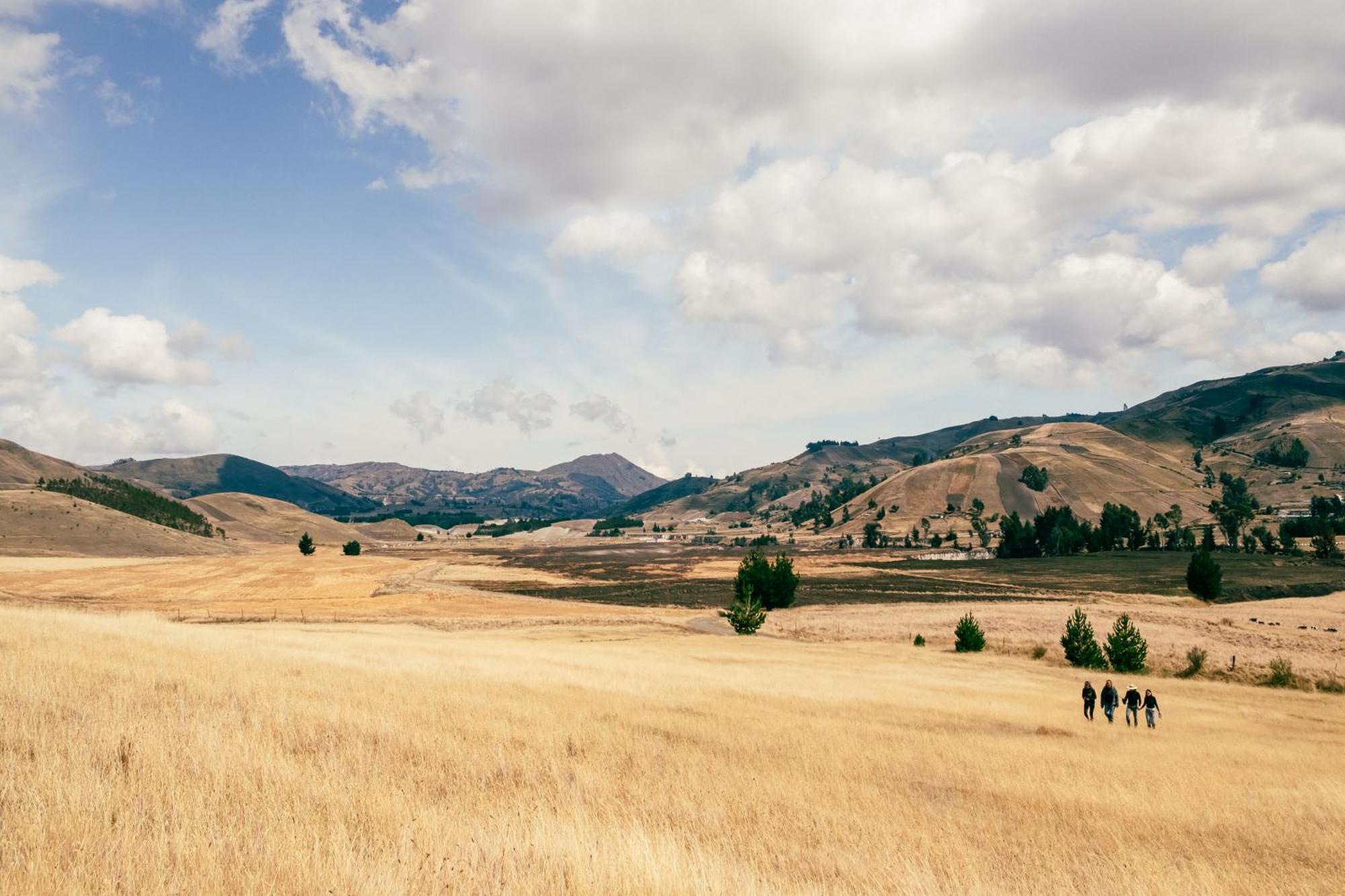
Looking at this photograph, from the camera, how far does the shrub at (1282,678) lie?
47.0 meters

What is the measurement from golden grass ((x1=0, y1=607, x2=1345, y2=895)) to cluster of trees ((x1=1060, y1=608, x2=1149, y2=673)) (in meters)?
22.5

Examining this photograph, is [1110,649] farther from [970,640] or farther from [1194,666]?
[970,640]

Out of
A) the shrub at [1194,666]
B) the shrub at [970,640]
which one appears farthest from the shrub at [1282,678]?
the shrub at [970,640]

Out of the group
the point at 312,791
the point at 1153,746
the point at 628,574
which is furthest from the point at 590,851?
the point at 628,574

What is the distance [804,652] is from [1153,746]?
28.1m

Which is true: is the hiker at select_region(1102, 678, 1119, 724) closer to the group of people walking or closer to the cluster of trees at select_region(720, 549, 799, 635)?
the group of people walking

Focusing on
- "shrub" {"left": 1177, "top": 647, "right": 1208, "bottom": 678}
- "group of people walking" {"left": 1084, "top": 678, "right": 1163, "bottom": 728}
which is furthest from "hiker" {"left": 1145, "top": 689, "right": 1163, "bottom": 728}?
"shrub" {"left": 1177, "top": 647, "right": 1208, "bottom": 678}

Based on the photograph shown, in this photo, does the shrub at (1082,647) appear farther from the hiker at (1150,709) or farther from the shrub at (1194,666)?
the hiker at (1150,709)

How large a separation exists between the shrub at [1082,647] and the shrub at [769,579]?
126 ft

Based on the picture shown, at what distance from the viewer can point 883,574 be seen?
158375mm

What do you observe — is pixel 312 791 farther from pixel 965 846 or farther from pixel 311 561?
pixel 311 561

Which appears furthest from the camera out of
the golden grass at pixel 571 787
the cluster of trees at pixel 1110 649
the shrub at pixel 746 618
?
the shrub at pixel 746 618

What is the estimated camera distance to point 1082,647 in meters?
52.7

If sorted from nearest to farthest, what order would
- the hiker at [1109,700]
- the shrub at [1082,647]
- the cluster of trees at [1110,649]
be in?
the hiker at [1109,700] < the cluster of trees at [1110,649] < the shrub at [1082,647]
